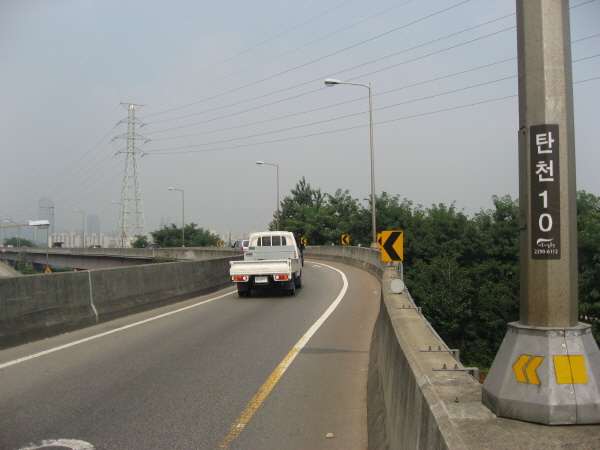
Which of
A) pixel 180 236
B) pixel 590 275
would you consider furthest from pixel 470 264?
pixel 180 236

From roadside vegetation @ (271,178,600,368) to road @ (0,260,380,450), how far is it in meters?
31.0

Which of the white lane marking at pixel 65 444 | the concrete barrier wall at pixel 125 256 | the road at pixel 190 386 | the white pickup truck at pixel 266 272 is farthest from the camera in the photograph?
the concrete barrier wall at pixel 125 256

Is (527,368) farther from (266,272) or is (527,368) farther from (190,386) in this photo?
(266,272)

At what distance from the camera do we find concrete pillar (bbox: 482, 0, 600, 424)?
10.1ft

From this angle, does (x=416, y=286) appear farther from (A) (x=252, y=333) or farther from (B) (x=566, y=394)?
(B) (x=566, y=394)

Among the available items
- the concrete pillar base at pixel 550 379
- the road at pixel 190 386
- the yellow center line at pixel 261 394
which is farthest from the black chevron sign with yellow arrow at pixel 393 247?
the concrete pillar base at pixel 550 379

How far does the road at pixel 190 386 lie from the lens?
5.73m

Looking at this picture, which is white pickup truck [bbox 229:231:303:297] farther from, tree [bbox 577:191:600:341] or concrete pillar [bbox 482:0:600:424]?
tree [bbox 577:191:600:341]

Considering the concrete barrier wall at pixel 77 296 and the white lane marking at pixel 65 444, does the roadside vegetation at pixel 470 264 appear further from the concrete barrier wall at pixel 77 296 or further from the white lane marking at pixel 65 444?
the white lane marking at pixel 65 444

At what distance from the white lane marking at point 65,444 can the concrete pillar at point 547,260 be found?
382cm

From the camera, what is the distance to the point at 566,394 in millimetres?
3053

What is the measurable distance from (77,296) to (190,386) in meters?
5.71

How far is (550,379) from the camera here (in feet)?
10.2

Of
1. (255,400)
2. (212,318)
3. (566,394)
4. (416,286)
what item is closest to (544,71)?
(566,394)
